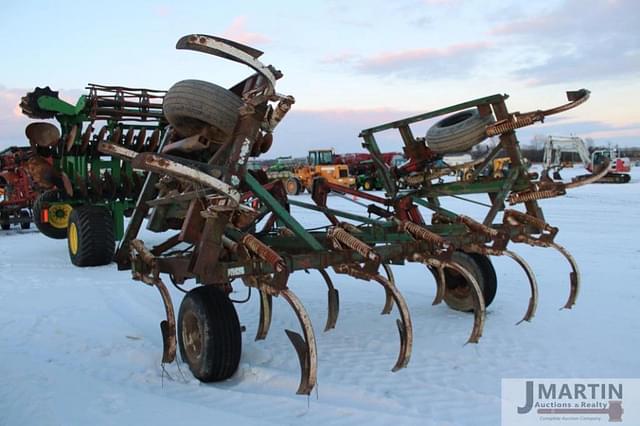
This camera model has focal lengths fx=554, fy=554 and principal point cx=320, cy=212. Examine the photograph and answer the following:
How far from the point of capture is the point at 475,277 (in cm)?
505

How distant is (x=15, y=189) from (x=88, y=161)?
578 cm

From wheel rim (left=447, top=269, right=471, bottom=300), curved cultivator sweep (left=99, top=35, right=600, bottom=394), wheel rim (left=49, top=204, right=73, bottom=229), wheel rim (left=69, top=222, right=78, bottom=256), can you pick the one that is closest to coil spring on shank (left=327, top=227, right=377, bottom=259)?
curved cultivator sweep (left=99, top=35, right=600, bottom=394)

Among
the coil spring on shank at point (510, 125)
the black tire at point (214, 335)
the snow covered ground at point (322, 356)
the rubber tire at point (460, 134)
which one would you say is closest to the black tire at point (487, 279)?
the snow covered ground at point (322, 356)

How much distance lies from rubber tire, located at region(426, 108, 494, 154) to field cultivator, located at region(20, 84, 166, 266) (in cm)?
481

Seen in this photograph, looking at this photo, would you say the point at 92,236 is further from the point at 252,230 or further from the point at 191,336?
the point at 191,336

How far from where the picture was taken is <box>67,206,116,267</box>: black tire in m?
7.77

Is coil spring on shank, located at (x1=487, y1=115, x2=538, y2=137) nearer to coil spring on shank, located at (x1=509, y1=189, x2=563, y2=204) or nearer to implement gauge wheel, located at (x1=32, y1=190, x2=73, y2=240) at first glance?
coil spring on shank, located at (x1=509, y1=189, x2=563, y2=204)

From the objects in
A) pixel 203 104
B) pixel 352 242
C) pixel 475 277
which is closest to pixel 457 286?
pixel 475 277

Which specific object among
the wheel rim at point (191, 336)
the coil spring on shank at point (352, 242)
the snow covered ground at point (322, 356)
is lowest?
the snow covered ground at point (322, 356)

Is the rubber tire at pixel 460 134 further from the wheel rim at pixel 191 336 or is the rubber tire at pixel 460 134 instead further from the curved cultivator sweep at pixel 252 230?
the wheel rim at pixel 191 336

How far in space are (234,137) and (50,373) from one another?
2.09m

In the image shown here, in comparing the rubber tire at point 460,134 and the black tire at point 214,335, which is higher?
the rubber tire at point 460,134

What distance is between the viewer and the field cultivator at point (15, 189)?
12383 millimetres

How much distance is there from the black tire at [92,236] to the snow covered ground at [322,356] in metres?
1.02
